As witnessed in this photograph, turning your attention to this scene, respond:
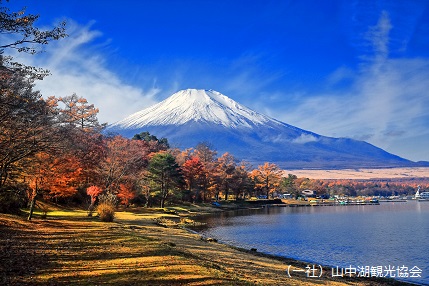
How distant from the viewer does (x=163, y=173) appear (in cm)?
5122

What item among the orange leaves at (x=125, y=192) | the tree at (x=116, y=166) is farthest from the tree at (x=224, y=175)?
the orange leaves at (x=125, y=192)

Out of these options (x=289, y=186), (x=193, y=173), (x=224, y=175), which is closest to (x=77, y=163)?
(x=193, y=173)

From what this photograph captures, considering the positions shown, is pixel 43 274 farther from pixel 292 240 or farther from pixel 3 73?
pixel 292 240

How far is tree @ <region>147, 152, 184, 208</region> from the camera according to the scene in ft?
166

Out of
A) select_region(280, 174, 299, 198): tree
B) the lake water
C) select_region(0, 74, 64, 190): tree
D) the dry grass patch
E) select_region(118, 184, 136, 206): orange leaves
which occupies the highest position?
select_region(280, 174, 299, 198): tree

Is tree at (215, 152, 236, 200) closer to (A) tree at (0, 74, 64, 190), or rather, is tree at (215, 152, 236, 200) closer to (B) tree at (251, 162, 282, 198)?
(B) tree at (251, 162, 282, 198)

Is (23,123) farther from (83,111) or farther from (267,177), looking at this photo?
(267,177)

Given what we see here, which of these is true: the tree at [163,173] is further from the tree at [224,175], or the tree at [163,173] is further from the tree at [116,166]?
the tree at [224,175]

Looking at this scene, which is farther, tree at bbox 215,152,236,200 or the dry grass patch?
tree at bbox 215,152,236,200

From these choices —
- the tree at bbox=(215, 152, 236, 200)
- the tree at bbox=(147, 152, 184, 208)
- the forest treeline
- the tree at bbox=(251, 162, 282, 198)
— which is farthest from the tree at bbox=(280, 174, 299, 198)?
the tree at bbox=(147, 152, 184, 208)

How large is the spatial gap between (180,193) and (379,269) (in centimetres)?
3911

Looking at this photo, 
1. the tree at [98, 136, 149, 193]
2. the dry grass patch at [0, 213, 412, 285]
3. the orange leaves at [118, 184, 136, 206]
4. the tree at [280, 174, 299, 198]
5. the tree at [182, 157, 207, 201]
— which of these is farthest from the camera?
the tree at [280, 174, 299, 198]

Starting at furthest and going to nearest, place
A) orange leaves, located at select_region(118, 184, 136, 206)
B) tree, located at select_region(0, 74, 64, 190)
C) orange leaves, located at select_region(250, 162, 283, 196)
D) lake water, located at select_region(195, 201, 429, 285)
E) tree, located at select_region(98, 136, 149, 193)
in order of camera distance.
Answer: orange leaves, located at select_region(250, 162, 283, 196), orange leaves, located at select_region(118, 184, 136, 206), tree, located at select_region(98, 136, 149, 193), lake water, located at select_region(195, 201, 429, 285), tree, located at select_region(0, 74, 64, 190)

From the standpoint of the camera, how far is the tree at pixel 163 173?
166 ft
